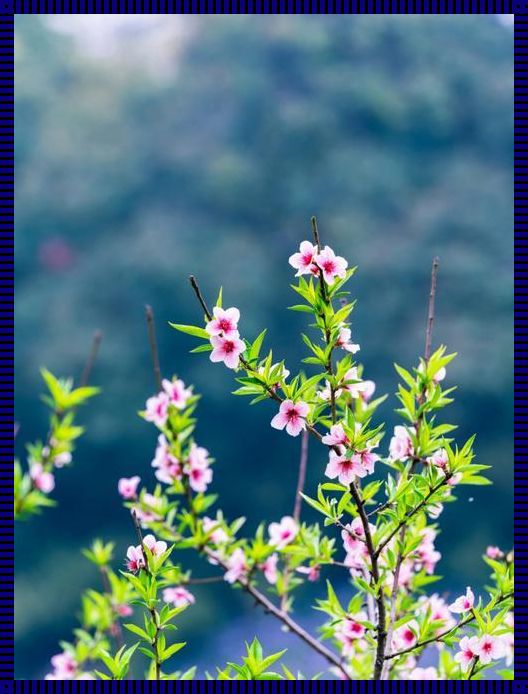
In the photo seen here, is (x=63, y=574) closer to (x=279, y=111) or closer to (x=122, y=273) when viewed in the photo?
(x=122, y=273)

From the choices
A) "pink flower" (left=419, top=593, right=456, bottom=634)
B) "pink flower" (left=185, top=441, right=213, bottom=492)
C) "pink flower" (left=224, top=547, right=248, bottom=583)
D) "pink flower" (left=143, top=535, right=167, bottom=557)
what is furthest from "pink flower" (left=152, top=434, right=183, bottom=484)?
"pink flower" (left=419, top=593, right=456, bottom=634)

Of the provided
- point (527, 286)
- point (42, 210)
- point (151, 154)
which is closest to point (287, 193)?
point (151, 154)

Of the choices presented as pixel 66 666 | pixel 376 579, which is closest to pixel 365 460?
pixel 376 579

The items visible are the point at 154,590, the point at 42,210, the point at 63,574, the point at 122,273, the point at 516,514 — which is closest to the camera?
the point at 154,590

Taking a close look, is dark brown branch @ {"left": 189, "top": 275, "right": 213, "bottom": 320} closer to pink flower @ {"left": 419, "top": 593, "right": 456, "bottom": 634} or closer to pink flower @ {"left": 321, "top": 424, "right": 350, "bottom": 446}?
pink flower @ {"left": 321, "top": 424, "right": 350, "bottom": 446}

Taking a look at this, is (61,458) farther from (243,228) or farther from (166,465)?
(243,228)

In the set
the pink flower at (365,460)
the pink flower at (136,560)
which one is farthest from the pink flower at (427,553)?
the pink flower at (136,560)
